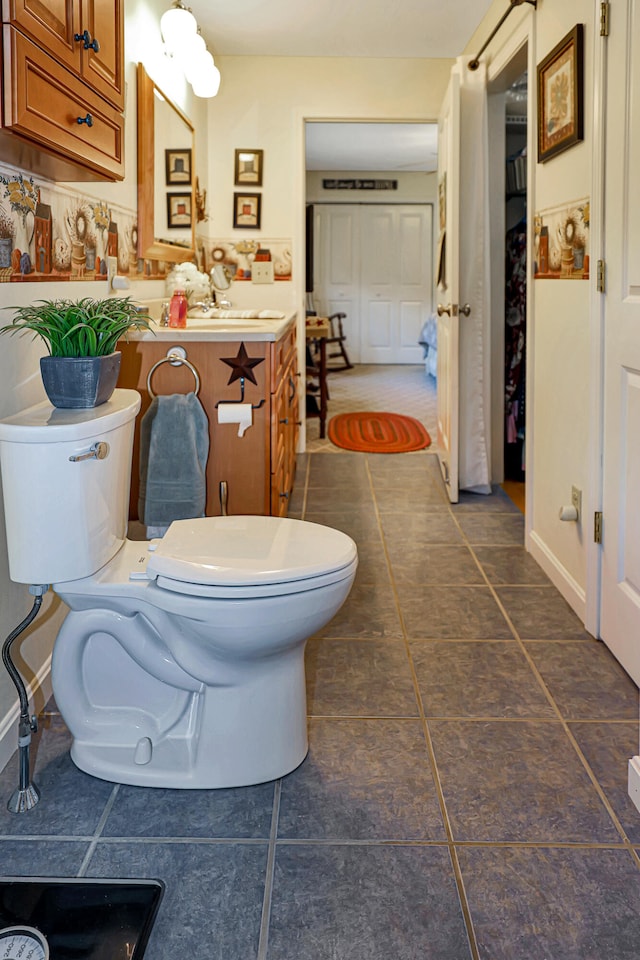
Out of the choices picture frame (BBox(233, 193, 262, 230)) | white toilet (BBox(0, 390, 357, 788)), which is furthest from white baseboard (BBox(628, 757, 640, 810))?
picture frame (BBox(233, 193, 262, 230))

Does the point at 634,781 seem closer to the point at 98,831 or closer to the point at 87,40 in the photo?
the point at 98,831

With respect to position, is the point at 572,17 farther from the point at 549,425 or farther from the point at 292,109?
the point at 292,109

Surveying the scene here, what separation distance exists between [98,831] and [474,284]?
132 inches

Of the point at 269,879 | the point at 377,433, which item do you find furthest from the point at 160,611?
the point at 377,433

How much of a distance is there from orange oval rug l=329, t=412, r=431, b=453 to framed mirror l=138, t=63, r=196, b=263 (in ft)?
5.63

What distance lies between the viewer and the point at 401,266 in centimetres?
1020

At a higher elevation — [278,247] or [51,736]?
[278,247]

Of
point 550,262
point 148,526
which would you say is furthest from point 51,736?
point 550,262

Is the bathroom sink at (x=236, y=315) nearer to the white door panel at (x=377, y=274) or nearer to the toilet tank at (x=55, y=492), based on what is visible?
the toilet tank at (x=55, y=492)

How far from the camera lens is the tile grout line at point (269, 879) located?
1360 millimetres

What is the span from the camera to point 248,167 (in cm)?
511

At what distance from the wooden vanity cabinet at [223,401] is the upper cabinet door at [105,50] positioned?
0.82m

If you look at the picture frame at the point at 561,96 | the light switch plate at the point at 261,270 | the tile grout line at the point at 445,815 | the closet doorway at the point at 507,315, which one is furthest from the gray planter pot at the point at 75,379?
the light switch plate at the point at 261,270

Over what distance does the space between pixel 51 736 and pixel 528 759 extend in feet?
3.53
